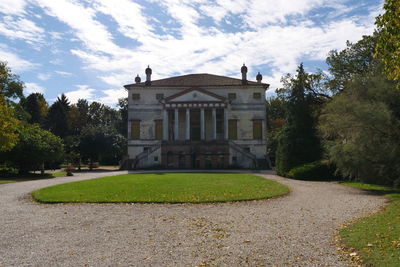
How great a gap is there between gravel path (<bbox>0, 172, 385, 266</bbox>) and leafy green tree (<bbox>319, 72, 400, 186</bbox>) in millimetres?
5181

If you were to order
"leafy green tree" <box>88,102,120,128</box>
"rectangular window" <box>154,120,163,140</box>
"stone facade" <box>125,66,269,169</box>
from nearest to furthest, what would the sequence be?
1. "stone facade" <box>125,66,269,169</box>
2. "rectangular window" <box>154,120,163,140</box>
3. "leafy green tree" <box>88,102,120,128</box>

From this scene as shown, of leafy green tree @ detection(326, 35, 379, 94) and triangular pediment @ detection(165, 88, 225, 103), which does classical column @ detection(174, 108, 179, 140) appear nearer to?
triangular pediment @ detection(165, 88, 225, 103)

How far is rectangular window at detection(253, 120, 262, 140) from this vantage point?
51.6 m

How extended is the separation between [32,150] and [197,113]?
2522 cm

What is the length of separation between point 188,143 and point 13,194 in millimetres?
29072

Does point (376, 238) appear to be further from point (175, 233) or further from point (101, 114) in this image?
point (101, 114)

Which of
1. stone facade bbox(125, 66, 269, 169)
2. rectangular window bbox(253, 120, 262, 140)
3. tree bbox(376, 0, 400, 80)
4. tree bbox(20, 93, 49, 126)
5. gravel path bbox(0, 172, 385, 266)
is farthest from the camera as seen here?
tree bbox(20, 93, 49, 126)

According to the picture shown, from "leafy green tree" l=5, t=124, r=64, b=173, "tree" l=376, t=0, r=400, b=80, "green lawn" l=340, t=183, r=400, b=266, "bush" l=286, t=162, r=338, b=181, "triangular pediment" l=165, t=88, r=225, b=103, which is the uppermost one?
"triangular pediment" l=165, t=88, r=225, b=103

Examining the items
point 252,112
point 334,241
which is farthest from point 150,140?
point 334,241

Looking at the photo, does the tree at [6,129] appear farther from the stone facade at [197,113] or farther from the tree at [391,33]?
the tree at [391,33]

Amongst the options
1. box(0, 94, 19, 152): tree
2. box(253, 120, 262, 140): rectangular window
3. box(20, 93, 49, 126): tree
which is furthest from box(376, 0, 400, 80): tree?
box(20, 93, 49, 126): tree

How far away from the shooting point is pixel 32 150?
32906 mm

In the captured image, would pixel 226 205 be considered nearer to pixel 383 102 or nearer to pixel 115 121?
pixel 383 102

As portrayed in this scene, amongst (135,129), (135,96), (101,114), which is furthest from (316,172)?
(101,114)
